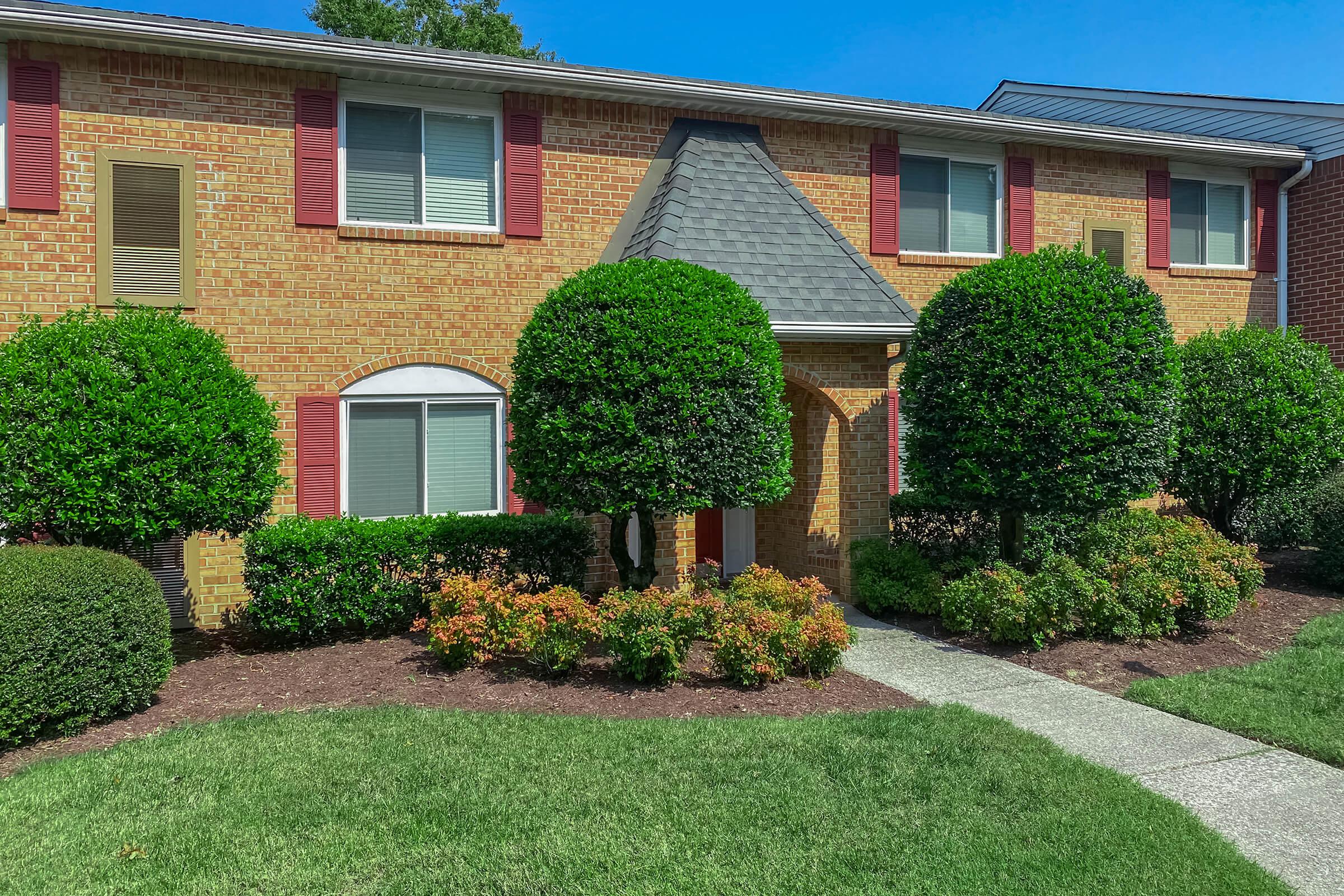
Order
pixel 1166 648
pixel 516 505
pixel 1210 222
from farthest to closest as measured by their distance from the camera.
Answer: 1. pixel 1210 222
2. pixel 516 505
3. pixel 1166 648

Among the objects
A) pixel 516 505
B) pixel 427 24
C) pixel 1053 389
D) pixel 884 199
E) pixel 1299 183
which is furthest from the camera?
pixel 427 24

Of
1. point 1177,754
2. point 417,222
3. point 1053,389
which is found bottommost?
point 1177,754

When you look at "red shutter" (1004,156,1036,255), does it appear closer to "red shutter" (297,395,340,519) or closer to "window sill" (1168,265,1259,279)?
"window sill" (1168,265,1259,279)

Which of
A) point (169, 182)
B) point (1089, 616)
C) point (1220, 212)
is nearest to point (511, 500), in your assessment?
point (169, 182)

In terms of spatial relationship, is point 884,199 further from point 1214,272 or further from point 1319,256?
point 1319,256

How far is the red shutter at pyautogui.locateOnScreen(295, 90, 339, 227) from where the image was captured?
30.7ft

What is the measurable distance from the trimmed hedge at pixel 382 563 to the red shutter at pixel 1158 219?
369 inches

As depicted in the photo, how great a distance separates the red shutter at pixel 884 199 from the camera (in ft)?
38.6

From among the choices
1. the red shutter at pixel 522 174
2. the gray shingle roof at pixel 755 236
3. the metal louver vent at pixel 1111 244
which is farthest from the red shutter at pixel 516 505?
the metal louver vent at pixel 1111 244

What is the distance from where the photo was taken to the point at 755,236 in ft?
33.1

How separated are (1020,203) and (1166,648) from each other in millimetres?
6581

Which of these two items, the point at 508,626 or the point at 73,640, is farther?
the point at 508,626

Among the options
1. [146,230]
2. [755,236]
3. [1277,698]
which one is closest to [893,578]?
[1277,698]

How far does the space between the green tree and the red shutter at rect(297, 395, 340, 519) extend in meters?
16.4
